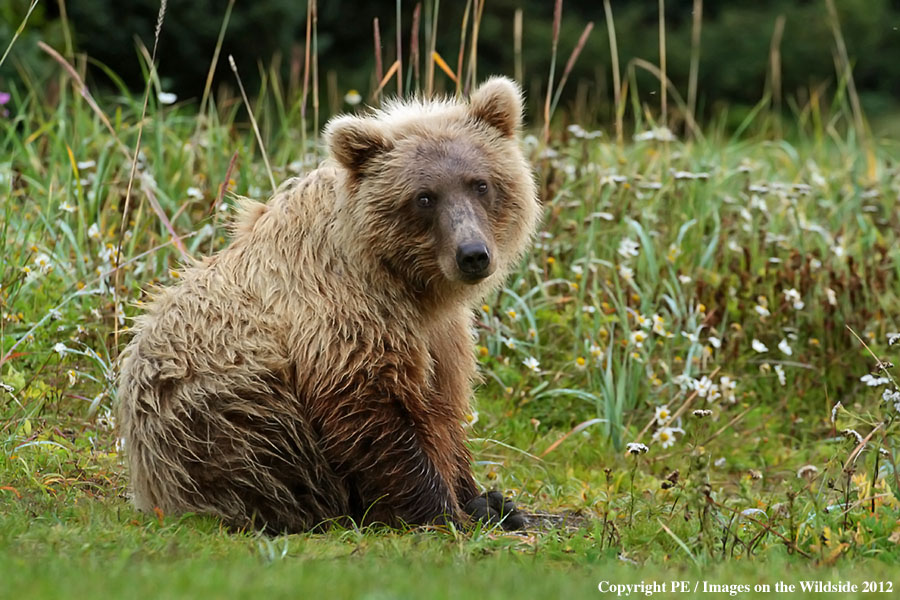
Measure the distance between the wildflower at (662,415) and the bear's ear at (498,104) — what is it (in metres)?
1.77

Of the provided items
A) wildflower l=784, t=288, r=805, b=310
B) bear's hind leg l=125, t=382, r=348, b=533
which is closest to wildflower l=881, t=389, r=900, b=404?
bear's hind leg l=125, t=382, r=348, b=533

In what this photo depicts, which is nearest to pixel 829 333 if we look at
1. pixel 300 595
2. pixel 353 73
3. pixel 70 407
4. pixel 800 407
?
pixel 800 407

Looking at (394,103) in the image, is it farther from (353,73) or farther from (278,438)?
(353,73)

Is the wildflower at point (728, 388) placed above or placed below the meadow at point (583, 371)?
below

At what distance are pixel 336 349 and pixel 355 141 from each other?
854 mm

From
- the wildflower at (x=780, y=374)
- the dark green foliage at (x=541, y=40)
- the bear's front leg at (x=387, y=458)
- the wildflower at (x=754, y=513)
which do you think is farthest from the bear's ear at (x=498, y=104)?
the dark green foliage at (x=541, y=40)

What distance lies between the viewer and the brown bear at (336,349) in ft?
14.9

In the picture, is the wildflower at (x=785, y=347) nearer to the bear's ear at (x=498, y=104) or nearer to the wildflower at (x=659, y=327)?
the wildflower at (x=659, y=327)

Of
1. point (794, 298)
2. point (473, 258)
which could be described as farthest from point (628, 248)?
point (473, 258)

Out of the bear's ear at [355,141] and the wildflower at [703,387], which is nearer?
the bear's ear at [355,141]

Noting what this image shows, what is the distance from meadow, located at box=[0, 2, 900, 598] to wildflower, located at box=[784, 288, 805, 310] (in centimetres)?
13

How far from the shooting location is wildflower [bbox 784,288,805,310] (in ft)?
21.9

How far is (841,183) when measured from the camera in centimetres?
837

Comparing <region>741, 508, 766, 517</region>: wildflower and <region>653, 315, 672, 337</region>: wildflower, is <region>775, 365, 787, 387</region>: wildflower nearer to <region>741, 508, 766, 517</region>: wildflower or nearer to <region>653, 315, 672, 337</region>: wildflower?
<region>653, 315, 672, 337</region>: wildflower
